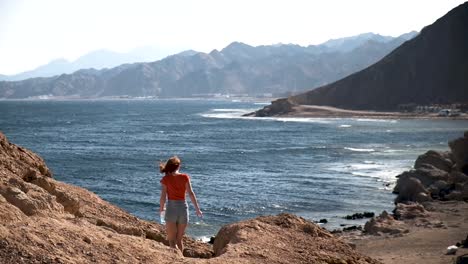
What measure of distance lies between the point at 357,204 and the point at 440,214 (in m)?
6.07

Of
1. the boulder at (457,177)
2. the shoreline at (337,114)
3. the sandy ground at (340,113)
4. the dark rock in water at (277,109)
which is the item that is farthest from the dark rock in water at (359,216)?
the dark rock in water at (277,109)

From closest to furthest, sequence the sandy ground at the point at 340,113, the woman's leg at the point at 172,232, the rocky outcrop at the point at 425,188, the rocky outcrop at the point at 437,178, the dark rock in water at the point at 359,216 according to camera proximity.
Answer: the woman's leg at the point at 172,232 → the rocky outcrop at the point at 425,188 → the dark rock in water at the point at 359,216 → the rocky outcrop at the point at 437,178 → the sandy ground at the point at 340,113

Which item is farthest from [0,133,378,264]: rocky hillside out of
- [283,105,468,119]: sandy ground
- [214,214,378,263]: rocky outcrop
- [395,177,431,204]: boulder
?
[283,105,468,119]: sandy ground

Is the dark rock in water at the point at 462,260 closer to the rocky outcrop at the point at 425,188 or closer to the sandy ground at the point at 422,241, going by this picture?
the sandy ground at the point at 422,241

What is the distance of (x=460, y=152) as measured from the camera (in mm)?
43875

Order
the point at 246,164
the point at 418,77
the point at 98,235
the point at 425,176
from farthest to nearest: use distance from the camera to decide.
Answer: the point at 418,77, the point at 246,164, the point at 425,176, the point at 98,235

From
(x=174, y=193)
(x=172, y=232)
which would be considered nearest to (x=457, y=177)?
(x=172, y=232)

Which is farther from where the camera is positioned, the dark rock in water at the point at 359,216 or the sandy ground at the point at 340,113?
the sandy ground at the point at 340,113

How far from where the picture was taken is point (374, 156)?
63656mm

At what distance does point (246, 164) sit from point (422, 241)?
32835mm

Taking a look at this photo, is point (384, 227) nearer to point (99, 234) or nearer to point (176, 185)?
point (176, 185)

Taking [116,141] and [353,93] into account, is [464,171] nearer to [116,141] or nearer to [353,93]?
[116,141]

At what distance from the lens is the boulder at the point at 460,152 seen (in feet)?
142

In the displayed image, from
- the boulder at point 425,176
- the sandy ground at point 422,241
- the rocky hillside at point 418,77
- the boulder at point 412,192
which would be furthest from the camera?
the rocky hillside at point 418,77
